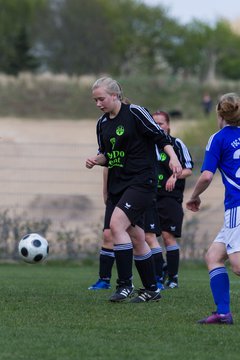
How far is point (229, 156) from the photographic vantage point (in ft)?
22.3

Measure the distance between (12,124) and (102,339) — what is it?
119 ft

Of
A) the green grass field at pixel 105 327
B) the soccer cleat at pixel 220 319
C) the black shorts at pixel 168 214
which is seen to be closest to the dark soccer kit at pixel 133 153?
the green grass field at pixel 105 327

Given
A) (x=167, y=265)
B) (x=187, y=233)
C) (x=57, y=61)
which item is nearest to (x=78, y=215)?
(x=187, y=233)

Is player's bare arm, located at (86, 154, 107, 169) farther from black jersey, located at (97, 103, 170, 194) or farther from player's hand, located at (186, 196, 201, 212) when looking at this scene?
player's hand, located at (186, 196, 201, 212)

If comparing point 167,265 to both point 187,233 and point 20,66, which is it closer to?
point 187,233

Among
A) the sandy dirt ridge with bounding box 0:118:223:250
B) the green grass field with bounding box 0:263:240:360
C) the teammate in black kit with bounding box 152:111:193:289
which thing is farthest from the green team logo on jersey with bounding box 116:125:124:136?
the sandy dirt ridge with bounding box 0:118:223:250

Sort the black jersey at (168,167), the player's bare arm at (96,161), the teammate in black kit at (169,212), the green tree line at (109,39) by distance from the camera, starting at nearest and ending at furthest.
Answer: the player's bare arm at (96,161) < the black jersey at (168,167) < the teammate in black kit at (169,212) < the green tree line at (109,39)

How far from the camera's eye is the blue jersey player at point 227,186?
22.0 feet

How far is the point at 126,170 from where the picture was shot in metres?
8.12

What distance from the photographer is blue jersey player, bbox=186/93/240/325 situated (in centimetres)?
670

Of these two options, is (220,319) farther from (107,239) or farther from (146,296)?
(107,239)

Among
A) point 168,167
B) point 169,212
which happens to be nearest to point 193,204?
point 168,167

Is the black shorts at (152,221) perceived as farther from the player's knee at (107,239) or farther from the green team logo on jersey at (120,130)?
the green team logo on jersey at (120,130)

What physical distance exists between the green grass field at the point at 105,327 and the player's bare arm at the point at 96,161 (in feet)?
3.97
